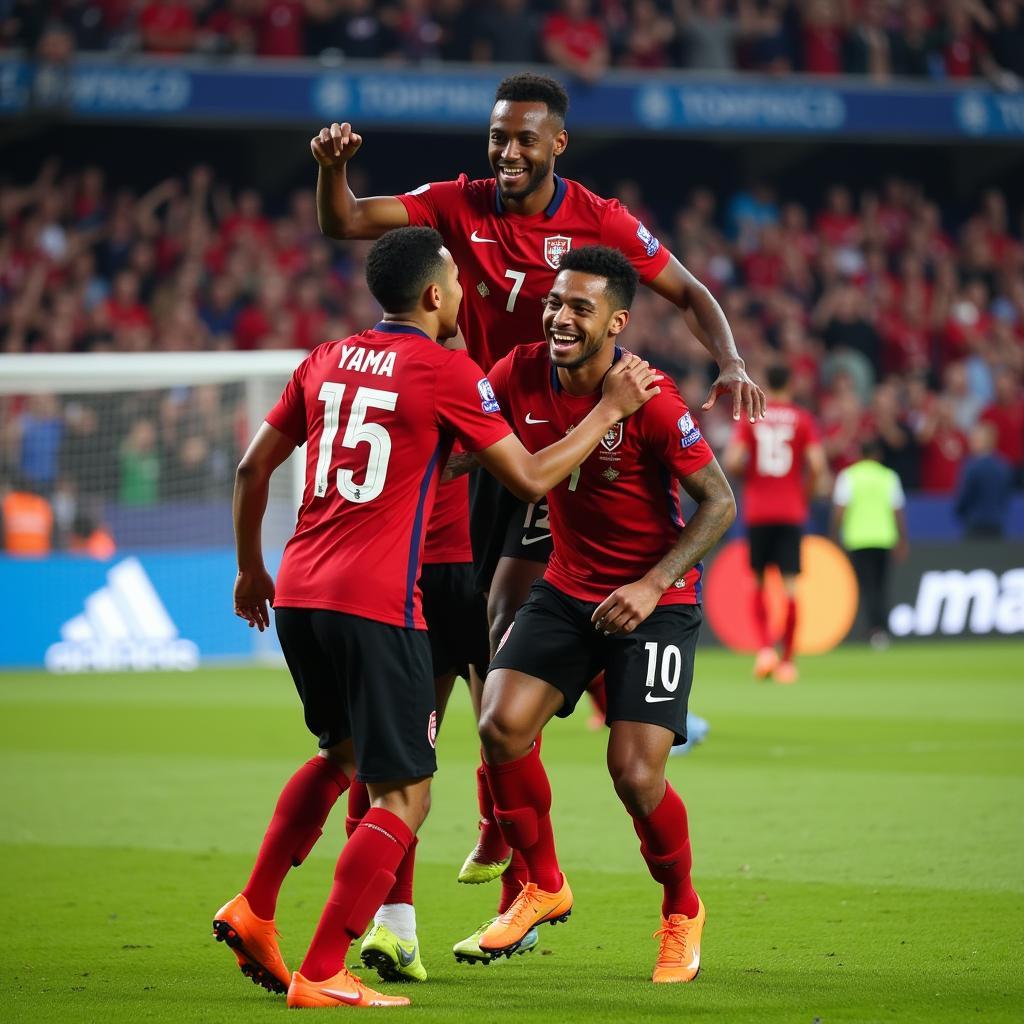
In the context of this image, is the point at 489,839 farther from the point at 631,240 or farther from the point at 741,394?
the point at 631,240

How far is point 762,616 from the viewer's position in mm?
14617

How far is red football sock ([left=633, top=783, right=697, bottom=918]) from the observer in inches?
199

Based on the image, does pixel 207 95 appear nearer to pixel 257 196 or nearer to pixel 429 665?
pixel 257 196

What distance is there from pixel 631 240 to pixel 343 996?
8.61ft

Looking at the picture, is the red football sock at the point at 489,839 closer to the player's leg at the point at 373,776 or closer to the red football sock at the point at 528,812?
the red football sock at the point at 528,812

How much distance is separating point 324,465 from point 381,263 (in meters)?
0.57

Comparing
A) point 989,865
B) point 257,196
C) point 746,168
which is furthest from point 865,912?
point 746,168

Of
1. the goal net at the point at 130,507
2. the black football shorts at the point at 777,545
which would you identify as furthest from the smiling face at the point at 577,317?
the goal net at the point at 130,507

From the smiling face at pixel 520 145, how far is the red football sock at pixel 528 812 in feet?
5.81

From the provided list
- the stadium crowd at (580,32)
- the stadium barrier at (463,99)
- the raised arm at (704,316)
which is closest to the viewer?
the raised arm at (704,316)

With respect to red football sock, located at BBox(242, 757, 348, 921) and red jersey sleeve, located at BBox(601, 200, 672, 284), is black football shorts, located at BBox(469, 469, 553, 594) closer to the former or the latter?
red jersey sleeve, located at BBox(601, 200, 672, 284)

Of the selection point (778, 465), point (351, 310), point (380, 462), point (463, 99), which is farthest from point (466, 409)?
point (463, 99)

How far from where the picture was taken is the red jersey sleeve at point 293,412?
4.91 m

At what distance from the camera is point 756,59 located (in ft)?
76.5
